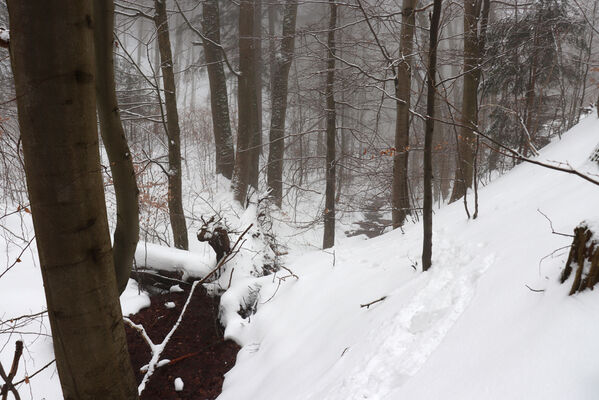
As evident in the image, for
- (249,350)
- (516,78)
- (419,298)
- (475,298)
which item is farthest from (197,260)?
(516,78)

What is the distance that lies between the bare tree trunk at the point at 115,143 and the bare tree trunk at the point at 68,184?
0.42 m

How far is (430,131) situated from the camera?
288 cm

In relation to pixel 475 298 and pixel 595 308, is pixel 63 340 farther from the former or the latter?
pixel 475 298

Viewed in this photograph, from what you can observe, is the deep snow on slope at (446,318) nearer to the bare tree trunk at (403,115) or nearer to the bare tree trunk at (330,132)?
the bare tree trunk at (403,115)

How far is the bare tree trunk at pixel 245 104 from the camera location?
912 centimetres

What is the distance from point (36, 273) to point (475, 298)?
5270 mm

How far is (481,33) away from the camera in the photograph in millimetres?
5922

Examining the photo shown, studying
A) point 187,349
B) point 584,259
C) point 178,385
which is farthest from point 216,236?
point 584,259

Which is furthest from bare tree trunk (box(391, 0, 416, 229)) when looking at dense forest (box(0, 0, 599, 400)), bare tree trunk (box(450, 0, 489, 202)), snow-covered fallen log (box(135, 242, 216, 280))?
snow-covered fallen log (box(135, 242, 216, 280))

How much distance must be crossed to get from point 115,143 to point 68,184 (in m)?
0.61

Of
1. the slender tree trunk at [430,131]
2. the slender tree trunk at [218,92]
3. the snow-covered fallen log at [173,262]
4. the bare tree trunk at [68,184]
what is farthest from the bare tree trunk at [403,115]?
the slender tree trunk at [218,92]

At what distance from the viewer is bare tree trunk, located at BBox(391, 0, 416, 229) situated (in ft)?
18.8

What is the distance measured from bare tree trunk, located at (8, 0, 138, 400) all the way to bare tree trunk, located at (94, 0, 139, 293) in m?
0.42

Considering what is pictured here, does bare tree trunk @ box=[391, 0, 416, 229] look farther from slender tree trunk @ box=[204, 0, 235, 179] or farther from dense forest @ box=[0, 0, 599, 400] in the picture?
slender tree trunk @ box=[204, 0, 235, 179]
